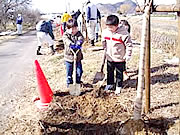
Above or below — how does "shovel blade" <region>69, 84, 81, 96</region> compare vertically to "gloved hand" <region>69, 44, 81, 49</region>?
below

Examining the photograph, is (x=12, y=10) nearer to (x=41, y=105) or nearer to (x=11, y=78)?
(x=11, y=78)

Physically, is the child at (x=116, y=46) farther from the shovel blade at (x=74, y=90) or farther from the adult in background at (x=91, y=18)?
the adult in background at (x=91, y=18)

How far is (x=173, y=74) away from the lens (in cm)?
650

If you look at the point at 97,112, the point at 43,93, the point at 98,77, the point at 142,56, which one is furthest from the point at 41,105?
the point at 142,56

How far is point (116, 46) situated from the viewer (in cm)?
536

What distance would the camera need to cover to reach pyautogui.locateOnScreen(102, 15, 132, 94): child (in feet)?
16.9

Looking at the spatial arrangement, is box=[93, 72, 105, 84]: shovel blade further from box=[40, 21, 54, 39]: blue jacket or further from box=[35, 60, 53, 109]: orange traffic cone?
box=[40, 21, 54, 39]: blue jacket

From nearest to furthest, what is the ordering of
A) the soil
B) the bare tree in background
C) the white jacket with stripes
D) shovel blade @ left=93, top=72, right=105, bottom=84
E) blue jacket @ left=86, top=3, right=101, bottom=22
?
the soil
the white jacket with stripes
shovel blade @ left=93, top=72, right=105, bottom=84
blue jacket @ left=86, top=3, right=101, bottom=22
the bare tree in background

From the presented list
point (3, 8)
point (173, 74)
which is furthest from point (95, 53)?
point (3, 8)

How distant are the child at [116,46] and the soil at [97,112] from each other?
0.34 metres

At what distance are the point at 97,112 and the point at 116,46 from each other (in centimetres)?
138

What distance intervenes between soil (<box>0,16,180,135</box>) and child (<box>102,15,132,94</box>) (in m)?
0.34

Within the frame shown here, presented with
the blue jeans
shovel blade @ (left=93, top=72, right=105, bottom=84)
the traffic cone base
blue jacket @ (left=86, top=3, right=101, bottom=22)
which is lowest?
the traffic cone base

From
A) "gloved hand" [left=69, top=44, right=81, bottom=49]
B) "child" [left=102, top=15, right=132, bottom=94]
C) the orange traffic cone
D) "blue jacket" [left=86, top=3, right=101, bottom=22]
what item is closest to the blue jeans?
"gloved hand" [left=69, top=44, right=81, bottom=49]
